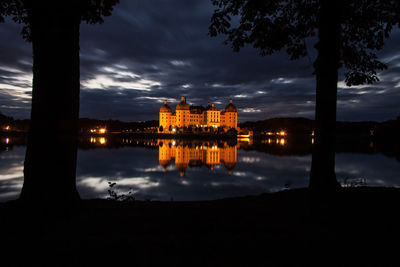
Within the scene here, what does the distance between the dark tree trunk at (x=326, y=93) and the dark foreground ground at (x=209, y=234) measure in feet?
1.99

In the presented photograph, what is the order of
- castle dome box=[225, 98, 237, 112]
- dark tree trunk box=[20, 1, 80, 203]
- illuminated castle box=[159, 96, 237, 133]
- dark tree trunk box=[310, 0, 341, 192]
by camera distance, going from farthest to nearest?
castle dome box=[225, 98, 237, 112] < illuminated castle box=[159, 96, 237, 133] < dark tree trunk box=[310, 0, 341, 192] < dark tree trunk box=[20, 1, 80, 203]

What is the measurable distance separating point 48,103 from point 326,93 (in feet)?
20.5

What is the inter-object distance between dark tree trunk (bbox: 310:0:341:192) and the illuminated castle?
124 meters

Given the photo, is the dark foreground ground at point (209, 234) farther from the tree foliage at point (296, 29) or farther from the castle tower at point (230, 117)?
the castle tower at point (230, 117)

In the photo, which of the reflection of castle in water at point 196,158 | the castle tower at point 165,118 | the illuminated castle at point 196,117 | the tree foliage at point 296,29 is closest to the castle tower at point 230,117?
the illuminated castle at point 196,117

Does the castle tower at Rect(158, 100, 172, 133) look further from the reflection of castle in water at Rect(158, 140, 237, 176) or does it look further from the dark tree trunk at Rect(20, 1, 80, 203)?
the dark tree trunk at Rect(20, 1, 80, 203)

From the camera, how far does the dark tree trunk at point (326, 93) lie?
532 cm

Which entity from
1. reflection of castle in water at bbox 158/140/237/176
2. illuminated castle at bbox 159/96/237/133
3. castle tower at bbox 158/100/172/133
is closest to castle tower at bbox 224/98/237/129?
illuminated castle at bbox 159/96/237/133

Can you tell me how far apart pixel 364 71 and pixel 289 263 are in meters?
6.53

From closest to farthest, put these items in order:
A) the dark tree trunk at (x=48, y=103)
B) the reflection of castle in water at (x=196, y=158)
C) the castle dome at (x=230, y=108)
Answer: the dark tree trunk at (x=48, y=103) < the reflection of castle in water at (x=196, y=158) < the castle dome at (x=230, y=108)

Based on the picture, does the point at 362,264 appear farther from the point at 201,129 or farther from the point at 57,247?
the point at 201,129

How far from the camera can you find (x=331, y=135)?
536cm

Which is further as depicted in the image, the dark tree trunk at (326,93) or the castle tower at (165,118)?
the castle tower at (165,118)

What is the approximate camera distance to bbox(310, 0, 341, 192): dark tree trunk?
532cm
